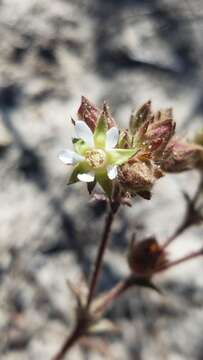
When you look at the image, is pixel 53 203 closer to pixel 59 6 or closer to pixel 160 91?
pixel 160 91

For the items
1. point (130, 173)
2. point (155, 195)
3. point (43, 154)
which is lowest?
point (155, 195)

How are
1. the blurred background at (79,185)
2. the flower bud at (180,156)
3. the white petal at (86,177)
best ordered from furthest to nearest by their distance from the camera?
the blurred background at (79,185)
the flower bud at (180,156)
the white petal at (86,177)

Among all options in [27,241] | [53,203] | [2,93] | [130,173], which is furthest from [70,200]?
[130,173]

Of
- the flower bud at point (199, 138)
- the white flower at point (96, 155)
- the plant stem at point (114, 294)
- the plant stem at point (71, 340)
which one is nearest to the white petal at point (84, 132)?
the white flower at point (96, 155)

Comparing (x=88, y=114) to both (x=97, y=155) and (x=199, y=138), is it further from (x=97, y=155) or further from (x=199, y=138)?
(x=199, y=138)

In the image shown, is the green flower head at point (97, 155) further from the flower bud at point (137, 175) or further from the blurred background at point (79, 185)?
the blurred background at point (79, 185)
